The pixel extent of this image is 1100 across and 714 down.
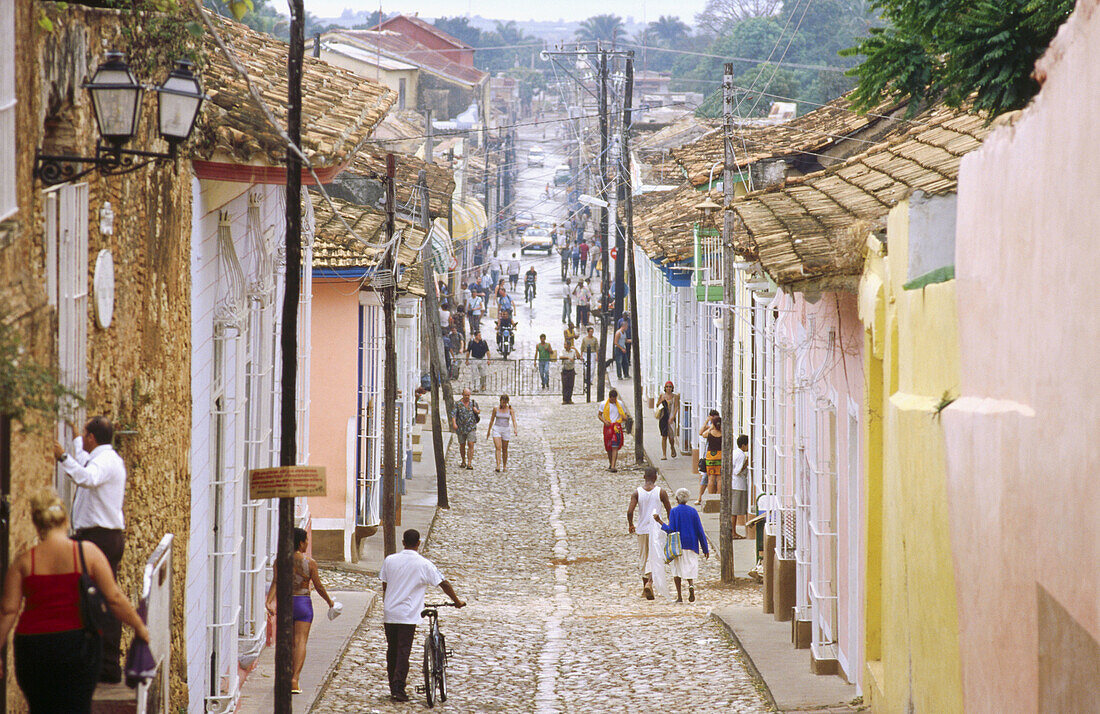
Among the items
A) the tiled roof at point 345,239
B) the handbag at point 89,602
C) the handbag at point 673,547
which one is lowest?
the handbag at point 673,547

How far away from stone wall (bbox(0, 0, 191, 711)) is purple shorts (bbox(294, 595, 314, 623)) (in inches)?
83.0

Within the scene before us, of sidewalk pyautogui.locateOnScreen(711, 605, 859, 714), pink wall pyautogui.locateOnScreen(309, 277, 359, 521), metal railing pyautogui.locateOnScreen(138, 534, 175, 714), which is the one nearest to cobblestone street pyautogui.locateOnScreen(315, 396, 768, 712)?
sidewalk pyautogui.locateOnScreen(711, 605, 859, 714)

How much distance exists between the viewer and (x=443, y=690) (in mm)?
11016

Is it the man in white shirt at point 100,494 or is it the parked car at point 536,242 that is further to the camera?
the parked car at point 536,242

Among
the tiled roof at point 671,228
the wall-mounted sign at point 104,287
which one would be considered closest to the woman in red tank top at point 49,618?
the wall-mounted sign at point 104,287

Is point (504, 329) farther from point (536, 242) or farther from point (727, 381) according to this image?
point (536, 242)

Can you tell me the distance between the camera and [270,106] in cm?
941

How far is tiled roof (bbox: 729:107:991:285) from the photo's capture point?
966cm

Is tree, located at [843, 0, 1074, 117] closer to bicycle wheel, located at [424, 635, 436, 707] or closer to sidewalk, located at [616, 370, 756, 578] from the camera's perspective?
bicycle wheel, located at [424, 635, 436, 707]

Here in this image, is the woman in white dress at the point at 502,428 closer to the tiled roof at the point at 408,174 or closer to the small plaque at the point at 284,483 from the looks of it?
the tiled roof at the point at 408,174

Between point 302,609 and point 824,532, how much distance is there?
168 inches

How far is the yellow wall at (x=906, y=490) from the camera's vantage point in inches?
283

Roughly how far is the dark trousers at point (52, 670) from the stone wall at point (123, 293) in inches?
14.1

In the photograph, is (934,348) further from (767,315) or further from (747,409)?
(747,409)
